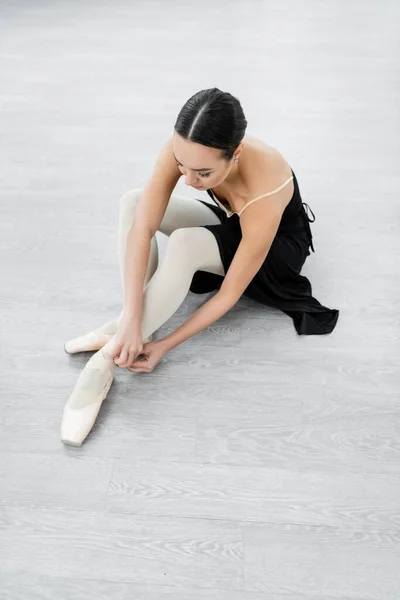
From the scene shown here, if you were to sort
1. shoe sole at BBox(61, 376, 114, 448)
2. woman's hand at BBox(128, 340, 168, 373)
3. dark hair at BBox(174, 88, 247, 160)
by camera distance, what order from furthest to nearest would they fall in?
woman's hand at BBox(128, 340, 168, 373) < shoe sole at BBox(61, 376, 114, 448) < dark hair at BBox(174, 88, 247, 160)

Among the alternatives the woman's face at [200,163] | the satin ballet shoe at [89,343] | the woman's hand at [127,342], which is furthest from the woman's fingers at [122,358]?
the woman's face at [200,163]

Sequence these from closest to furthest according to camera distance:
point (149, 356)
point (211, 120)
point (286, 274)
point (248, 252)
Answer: point (211, 120)
point (248, 252)
point (149, 356)
point (286, 274)

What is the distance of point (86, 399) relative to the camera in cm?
146

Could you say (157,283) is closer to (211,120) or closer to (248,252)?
(248,252)

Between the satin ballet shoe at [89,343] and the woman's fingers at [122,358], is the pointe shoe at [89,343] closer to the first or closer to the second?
the satin ballet shoe at [89,343]

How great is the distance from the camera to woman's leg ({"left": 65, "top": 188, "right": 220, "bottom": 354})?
1.59 metres

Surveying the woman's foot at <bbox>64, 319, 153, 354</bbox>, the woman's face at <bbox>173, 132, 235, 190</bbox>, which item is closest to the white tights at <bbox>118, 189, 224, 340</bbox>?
the woman's foot at <bbox>64, 319, 153, 354</bbox>

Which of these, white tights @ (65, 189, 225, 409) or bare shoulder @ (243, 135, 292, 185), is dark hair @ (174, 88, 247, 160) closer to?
bare shoulder @ (243, 135, 292, 185)

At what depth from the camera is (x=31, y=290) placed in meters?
1.86

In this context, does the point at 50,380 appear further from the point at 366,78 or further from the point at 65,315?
the point at 366,78

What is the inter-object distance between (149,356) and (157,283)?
19cm

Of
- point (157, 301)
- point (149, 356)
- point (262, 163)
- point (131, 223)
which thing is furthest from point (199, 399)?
point (262, 163)

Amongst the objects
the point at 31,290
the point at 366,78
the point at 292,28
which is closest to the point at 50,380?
the point at 31,290

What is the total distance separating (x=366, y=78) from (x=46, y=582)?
2.90 meters
